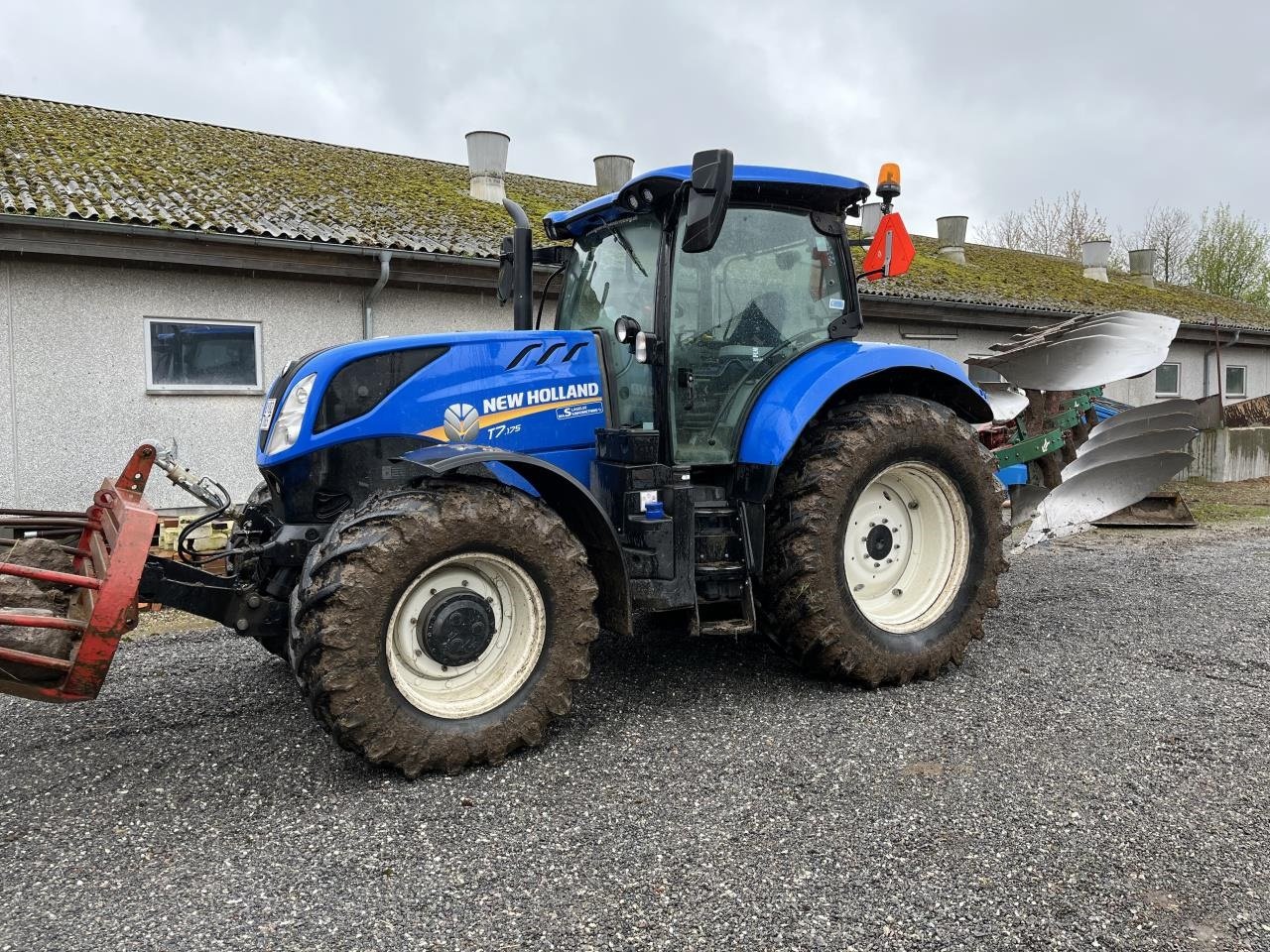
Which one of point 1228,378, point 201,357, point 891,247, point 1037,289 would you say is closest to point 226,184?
point 201,357

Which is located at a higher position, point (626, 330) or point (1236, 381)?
point (1236, 381)

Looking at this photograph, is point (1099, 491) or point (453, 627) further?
point (1099, 491)

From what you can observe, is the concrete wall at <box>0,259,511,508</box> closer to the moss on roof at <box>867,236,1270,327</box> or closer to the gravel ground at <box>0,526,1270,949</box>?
the gravel ground at <box>0,526,1270,949</box>

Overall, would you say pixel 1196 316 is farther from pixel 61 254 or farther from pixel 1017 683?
pixel 61 254

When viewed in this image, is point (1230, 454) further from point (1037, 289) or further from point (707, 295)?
point (707, 295)

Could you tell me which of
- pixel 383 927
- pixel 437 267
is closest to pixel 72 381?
pixel 437 267

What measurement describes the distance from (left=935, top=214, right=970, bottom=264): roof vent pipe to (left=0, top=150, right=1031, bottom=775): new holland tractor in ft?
47.4

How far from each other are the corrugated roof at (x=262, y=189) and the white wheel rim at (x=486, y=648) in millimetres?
5843

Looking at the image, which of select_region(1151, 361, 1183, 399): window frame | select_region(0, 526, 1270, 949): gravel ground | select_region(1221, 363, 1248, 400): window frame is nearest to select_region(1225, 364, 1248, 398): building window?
select_region(1221, 363, 1248, 400): window frame

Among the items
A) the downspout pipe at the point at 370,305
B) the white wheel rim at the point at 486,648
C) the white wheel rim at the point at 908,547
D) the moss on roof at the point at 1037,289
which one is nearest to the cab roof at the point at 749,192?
the white wheel rim at the point at 908,547

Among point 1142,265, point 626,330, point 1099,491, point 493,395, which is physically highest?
point 1142,265

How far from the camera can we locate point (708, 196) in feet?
11.2

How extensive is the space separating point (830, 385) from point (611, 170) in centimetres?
1129

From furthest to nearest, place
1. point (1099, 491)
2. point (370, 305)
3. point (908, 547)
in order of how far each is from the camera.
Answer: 1. point (370, 305)
2. point (1099, 491)
3. point (908, 547)
